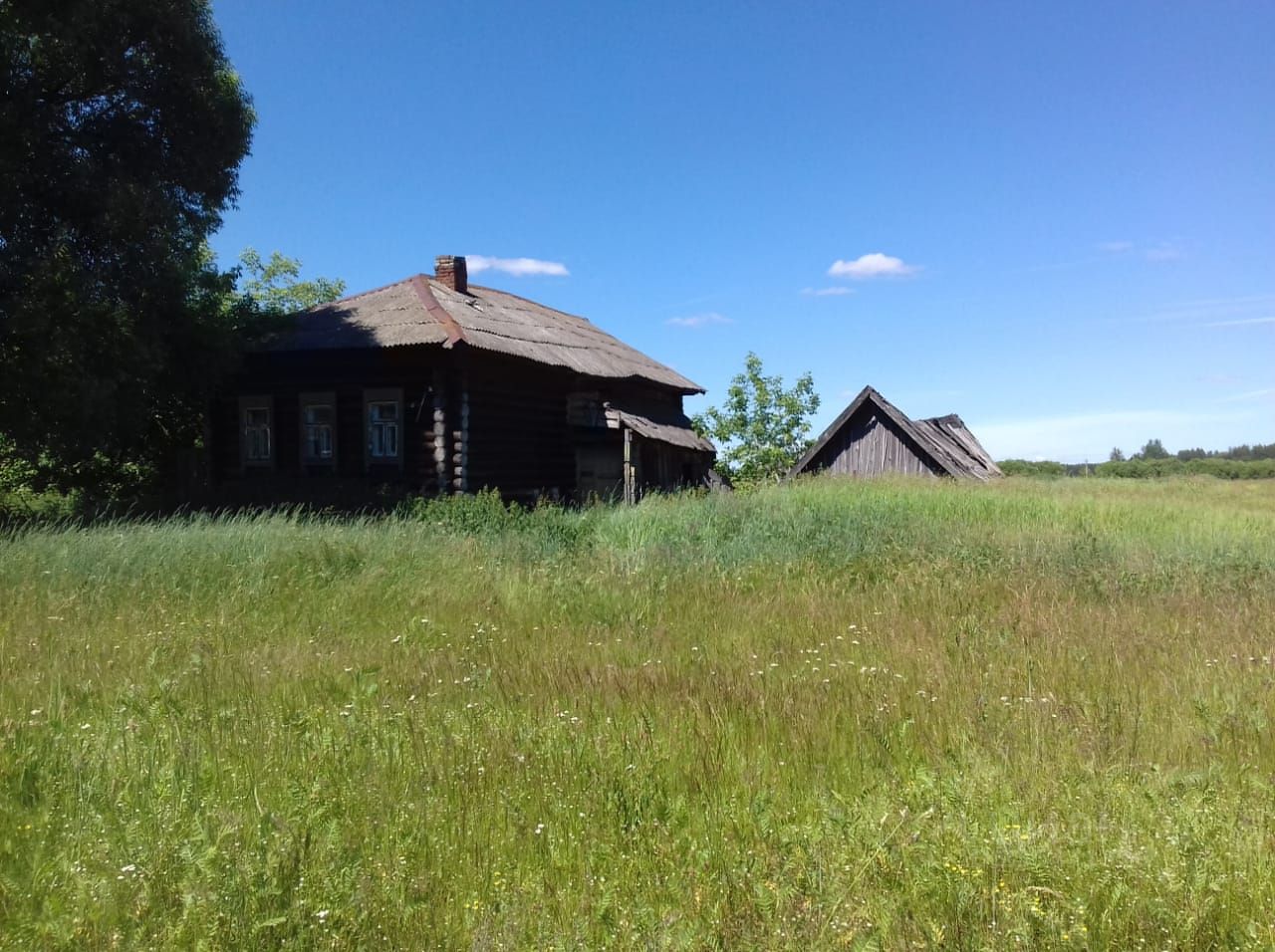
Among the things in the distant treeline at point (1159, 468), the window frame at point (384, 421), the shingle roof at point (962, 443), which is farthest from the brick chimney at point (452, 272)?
the distant treeline at point (1159, 468)

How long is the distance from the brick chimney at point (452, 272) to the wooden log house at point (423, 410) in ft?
0.14

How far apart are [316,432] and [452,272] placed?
18.4 ft

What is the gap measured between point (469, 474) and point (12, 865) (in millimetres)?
13252

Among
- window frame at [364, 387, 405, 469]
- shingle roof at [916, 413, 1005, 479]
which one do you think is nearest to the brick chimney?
window frame at [364, 387, 405, 469]

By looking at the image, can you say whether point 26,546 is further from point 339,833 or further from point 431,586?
point 339,833

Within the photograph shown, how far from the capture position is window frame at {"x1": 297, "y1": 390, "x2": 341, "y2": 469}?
17188 millimetres

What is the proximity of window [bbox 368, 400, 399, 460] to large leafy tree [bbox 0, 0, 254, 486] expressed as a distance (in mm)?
3209

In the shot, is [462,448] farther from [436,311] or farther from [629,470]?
[629,470]

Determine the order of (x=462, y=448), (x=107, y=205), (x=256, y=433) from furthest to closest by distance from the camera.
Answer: (x=256, y=433) < (x=462, y=448) < (x=107, y=205)

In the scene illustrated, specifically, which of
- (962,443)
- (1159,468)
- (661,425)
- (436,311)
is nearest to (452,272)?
(436,311)

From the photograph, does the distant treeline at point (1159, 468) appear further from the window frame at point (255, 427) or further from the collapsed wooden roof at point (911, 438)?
the window frame at point (255, 427)

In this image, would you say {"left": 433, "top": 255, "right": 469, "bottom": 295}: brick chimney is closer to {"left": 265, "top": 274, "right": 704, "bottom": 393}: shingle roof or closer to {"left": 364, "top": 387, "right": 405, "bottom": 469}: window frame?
{"left": 265, "top": 274, "right": 704, "bottom": 393}: shingle roof

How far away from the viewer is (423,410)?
16453 mm

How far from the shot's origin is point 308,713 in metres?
4.35
